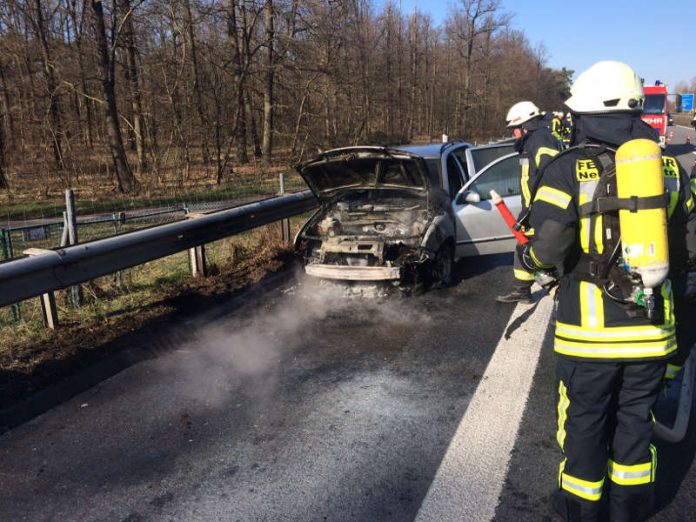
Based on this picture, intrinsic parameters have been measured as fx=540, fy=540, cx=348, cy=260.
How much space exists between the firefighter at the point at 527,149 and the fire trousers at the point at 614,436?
2.51 m

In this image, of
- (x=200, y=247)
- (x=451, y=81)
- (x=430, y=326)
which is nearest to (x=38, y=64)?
(x=200, y=247)

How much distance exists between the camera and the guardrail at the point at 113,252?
4195mm

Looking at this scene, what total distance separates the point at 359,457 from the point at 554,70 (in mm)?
80990

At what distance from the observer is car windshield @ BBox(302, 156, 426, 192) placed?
6.23 m

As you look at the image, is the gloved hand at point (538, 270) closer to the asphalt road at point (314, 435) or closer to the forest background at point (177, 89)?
the asphalt road at point (314, 435)

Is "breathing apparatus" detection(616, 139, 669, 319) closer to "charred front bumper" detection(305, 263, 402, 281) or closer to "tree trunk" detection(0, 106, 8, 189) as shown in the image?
"charred front bumper" detection(305, 263, 402, 281)

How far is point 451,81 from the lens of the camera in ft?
133

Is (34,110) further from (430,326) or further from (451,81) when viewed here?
(451,81)

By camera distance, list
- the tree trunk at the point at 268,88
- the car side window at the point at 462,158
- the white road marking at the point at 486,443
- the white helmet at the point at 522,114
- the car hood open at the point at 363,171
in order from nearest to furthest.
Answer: the white road marking at the point at 486,443
the white helmet at the point at 522,114
the car hood open at the point at 363,171
the car side window at the point at 462,158
the tree trunk at the point at 268,88

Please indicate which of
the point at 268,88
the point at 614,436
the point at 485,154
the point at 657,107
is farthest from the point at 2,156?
the point at 657,107

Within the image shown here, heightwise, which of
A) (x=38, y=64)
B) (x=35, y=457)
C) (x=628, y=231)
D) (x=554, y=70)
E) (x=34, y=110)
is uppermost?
(x=554, y=70)

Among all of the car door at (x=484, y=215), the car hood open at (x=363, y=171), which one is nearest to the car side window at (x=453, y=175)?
the car door at (x=484, y=215)

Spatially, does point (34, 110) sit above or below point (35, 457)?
above

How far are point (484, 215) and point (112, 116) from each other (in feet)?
42.1
